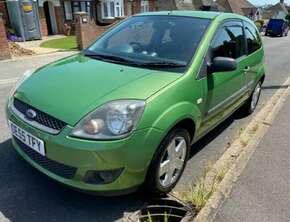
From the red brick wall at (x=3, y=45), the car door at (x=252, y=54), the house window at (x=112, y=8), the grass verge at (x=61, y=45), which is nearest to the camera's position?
the car door at (x=252, y=54)

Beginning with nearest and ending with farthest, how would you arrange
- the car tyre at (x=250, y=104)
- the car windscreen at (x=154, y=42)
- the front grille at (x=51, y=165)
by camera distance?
the front grille at (x=51, y=165), the car windscreen at (x=154, y=42), the car tyre at (x=250, y=104)

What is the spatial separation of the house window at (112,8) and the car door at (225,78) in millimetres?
23781

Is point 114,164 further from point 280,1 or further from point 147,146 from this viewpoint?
point 280,1

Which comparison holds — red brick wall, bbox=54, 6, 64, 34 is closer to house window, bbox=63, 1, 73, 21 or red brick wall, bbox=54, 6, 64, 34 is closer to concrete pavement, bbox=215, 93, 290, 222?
house window, bbox=63, 1, 73, 21

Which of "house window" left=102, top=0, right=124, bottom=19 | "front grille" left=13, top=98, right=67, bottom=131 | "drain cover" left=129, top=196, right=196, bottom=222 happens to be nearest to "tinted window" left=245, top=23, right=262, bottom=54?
"drain cover" left=129, top=196, right=196, bottom=222

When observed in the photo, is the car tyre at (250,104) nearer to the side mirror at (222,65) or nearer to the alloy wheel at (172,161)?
the side mirror at (222,65)

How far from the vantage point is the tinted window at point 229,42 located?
3549 millimetres

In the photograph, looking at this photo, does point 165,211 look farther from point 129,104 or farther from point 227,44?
point 227,44

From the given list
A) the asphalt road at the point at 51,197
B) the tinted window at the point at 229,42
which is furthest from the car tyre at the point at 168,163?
the tinted window at the point at 229,42

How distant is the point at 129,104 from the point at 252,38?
Result: 3.29 metres

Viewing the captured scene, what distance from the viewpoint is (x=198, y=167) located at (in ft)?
11.8

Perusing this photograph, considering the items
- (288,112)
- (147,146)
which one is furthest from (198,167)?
(288,112)

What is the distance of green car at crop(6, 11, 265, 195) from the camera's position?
2.37 m

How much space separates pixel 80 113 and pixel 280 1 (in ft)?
286
